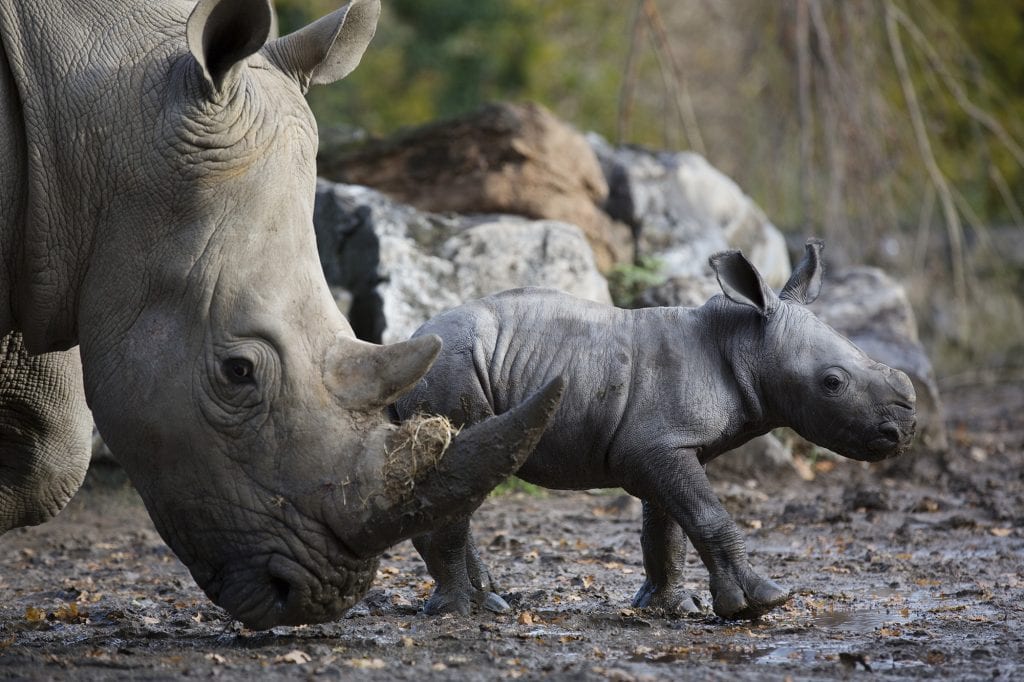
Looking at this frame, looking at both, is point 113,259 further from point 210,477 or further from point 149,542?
point 149,542

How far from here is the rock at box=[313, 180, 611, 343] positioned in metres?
8.91

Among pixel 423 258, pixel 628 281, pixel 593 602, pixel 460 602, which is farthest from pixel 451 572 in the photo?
pixel 628 281

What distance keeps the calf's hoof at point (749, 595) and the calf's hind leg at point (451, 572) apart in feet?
2.72

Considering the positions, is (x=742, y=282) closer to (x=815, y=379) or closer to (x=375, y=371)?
(x=815, y=379)

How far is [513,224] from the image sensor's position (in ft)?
30.9

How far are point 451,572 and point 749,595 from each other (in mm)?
1090

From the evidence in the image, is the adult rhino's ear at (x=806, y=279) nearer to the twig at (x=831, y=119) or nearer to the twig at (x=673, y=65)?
the twig at (x=831, y=119)

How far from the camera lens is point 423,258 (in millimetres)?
9133

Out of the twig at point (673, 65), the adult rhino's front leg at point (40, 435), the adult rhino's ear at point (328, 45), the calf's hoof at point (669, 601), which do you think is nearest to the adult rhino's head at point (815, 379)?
the calf's hoof at point (669, 601)

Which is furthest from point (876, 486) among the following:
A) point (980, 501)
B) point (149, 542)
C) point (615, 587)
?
point (149, 542)

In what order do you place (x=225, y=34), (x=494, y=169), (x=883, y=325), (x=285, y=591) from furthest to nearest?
(x=883, y=325) → (x=494, y=169) → (x=225, y=34) → (x=285, y=591)

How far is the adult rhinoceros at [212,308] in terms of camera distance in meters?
4.17

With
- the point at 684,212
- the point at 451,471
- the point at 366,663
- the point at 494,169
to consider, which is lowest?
the point at 366,663

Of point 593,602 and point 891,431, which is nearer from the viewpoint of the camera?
point 891,431
